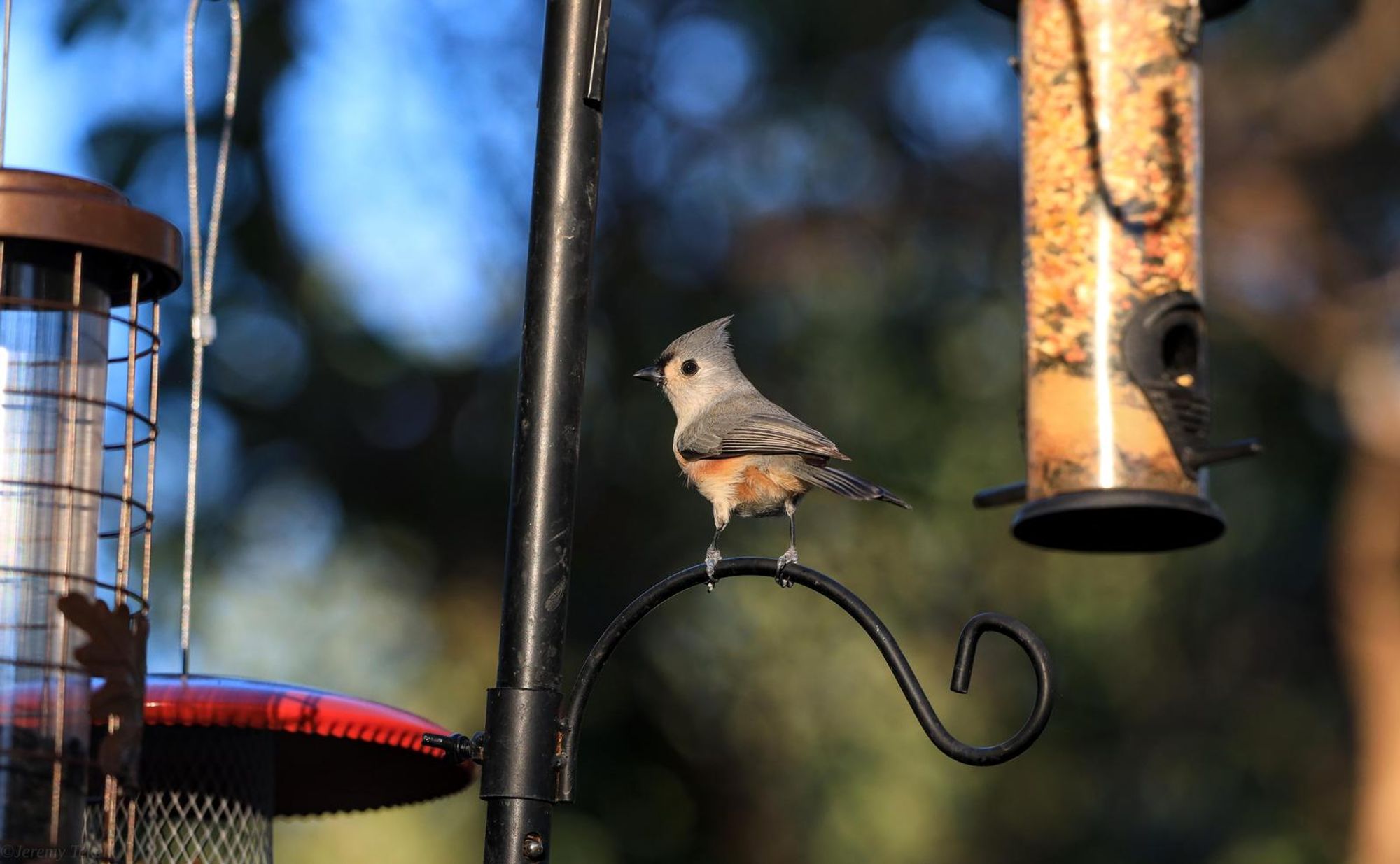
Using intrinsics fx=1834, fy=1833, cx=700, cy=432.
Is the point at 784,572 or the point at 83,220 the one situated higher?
the point at 83,220

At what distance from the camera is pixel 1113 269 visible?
170 inches

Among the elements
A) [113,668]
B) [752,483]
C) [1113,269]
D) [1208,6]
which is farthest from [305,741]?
[1208,6]

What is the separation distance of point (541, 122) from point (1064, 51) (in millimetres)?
2111

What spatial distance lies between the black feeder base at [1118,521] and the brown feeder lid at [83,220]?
1.79m

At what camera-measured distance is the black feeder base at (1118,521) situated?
3.69 meters

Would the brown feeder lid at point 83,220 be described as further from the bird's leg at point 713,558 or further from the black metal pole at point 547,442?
the bird's leg at point 713,558

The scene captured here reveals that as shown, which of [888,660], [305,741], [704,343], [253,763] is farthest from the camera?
[704,343]

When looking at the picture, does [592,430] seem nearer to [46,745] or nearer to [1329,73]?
[1329,73]

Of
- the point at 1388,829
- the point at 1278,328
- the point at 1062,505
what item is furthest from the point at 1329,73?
the point at 1062,505

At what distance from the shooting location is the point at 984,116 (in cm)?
989

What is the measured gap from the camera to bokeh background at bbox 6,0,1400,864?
8492mm

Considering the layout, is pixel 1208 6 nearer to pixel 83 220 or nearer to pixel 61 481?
pixel 83 220

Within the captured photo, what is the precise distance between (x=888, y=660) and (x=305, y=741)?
148 centimetres

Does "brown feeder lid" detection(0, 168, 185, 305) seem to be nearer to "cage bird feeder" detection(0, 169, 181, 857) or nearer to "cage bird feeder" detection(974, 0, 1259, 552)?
"cage bird feeder" detection(0, 169, 181, 857)
